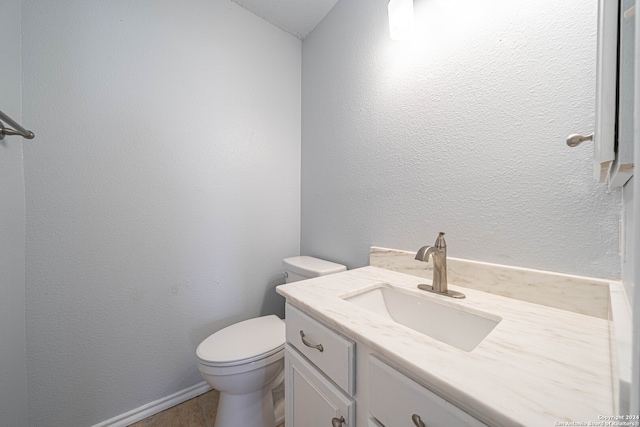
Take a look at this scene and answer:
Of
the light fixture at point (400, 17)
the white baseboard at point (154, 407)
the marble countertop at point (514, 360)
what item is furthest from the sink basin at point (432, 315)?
the white baseboard at point (154, 407)

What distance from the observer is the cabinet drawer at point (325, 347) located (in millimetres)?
552

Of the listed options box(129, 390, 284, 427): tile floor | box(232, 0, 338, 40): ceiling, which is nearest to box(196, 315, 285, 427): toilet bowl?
box(129, 390, 284, 427): tile floor

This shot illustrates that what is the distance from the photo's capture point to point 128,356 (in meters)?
1.09

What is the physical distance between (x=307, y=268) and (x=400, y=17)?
123cm

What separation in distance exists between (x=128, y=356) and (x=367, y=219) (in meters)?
1.36

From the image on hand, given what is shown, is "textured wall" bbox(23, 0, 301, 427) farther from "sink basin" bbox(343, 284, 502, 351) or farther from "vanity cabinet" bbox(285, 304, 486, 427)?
"sink basin" bbox(343, 284, 502, 351)

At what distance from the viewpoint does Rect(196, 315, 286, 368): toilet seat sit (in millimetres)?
919

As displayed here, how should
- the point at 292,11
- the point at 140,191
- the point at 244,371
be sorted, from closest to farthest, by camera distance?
the point at 244,371
the point at 140,191
the point at 292,11

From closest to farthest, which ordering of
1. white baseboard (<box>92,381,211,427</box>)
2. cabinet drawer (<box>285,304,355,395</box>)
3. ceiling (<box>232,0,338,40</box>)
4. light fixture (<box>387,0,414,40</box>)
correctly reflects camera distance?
cabinet drawer (<box>285,304,355,395</box>), light fixture (<box>387,0,414,40</box>), white baseboard (<box>92,381,211,427</box>), ceiling (<box>232,0,338,40</box>)

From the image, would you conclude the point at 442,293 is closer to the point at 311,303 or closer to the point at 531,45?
the point at 311,303

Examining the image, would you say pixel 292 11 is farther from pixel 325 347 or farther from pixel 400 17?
pixel 325 347

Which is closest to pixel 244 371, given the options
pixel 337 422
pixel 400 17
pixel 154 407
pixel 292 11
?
pixel 337 422

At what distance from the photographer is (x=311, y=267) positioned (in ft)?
4.07

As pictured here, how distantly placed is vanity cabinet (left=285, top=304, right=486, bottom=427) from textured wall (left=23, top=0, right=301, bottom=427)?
0.79 meters
